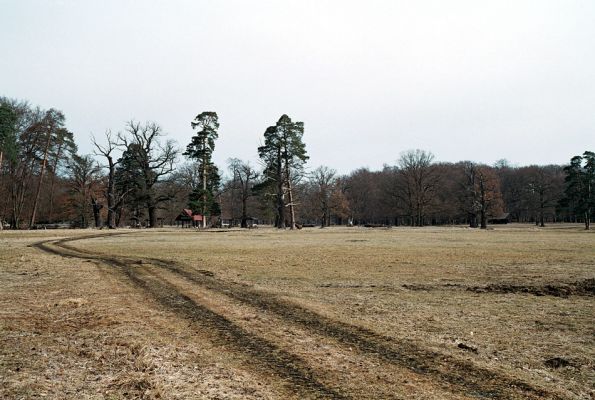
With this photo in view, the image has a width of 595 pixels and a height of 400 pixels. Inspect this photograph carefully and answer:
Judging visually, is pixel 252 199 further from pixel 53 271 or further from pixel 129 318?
pixel 129 318

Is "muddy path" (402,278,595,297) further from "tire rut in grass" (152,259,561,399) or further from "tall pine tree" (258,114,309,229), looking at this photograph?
"tall pine tree" (258,114,309,229)

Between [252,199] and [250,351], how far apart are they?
9826 cm

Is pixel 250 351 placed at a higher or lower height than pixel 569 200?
lower

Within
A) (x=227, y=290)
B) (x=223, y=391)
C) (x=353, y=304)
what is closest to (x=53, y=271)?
(x=227, y=290)

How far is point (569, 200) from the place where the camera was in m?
73.8

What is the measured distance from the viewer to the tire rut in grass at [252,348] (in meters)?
5.31

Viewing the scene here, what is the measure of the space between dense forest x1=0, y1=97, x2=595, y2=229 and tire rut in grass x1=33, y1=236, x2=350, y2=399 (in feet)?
148

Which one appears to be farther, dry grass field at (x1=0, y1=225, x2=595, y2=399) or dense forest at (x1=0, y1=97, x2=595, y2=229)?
dense forest at (x1=0, y1=97, x2=595, y2=229)

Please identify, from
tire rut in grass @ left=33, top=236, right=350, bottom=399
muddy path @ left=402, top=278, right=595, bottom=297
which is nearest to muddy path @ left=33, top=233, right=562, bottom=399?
tire rut in grass @ left=33, top=236, right=350, bottom=399

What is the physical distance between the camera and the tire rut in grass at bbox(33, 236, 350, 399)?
17.4 feet

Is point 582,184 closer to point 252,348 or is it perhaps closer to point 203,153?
point 203,153

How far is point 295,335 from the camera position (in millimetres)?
7648

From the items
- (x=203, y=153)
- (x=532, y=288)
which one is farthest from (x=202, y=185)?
(x=532, y=288)

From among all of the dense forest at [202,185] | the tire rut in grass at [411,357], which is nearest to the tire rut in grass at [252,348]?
the tire rut in grass at [411,357]
